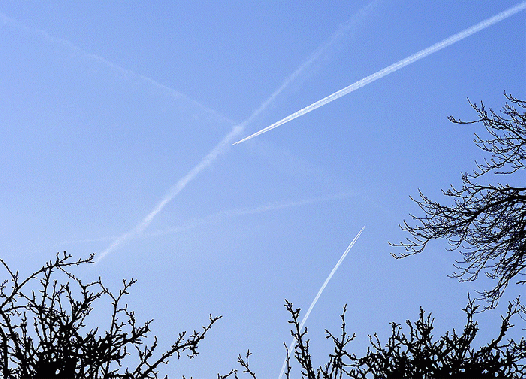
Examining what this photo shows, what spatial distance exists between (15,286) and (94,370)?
138 cm

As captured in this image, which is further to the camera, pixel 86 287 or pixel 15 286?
pixel 86 287

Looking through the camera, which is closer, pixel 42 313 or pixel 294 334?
pixel 42 313

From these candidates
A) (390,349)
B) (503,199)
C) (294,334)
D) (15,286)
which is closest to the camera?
(15,286)

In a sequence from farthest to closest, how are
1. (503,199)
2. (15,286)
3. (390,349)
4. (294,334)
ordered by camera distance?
1. (503,199)
2. (294,334)
3. (390,349)
4. (15,286)

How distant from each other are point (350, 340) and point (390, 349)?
20.9 inches

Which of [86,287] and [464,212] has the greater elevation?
[464,212]

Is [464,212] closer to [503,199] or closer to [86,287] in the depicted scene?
[503,199]

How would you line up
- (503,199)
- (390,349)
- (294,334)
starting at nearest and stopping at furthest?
(390,349), (294,334), (503,199)

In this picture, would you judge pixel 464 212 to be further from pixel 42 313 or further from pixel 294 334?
pixel 42 313

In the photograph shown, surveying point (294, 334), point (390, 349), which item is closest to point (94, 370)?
point (294, 334)

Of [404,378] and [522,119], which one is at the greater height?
[522,119]

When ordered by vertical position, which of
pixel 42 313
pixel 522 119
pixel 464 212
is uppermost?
pixel 522 119

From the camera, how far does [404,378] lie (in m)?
6.75

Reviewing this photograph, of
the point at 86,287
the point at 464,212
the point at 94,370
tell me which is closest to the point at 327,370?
the point at 94,370
